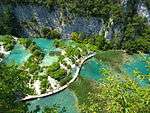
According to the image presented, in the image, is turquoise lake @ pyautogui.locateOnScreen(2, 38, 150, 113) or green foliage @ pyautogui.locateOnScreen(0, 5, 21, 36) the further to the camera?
green foliage @ pyautogui.locateOnScreen(0, 5, 21, 36)

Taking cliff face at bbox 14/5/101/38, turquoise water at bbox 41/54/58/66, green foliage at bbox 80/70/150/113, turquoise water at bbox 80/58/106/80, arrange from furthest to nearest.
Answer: cliff face at bbox 14/5/101/38 → turquoise water at bbox 41/54/58/66 → turquoise water at bbox 80/58/106/80 → green foliage at bbox 80/70/150/113

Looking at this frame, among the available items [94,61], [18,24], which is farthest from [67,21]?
[94,61]

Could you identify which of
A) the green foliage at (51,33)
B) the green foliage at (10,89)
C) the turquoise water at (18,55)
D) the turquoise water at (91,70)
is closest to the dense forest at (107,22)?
the green foliage at (51,33)

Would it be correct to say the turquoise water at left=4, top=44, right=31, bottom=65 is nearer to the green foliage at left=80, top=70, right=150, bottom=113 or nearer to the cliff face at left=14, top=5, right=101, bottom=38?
the cliff face at left=14, top=5, right=101, bottom=38

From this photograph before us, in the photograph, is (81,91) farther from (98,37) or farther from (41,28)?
(41,28)

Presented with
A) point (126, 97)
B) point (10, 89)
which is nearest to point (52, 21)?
point (10, 89)

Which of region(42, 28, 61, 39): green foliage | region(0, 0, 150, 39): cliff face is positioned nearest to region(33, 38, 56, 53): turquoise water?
region(42, 28, 61, 39): green foliage
